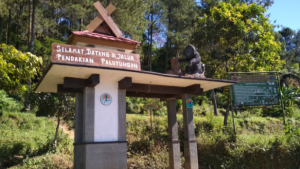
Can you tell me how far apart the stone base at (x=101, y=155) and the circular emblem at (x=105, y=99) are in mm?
1296

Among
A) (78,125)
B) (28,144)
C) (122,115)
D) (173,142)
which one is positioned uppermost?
(122,115)

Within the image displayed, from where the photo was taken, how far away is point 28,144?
13602 millimetres

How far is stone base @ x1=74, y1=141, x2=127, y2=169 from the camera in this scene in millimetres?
7516

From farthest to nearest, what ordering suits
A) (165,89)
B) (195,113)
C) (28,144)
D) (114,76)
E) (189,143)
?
1. (195,113)
2. (28,144)
3. (165,89)
4. (189,143)
5. (114,76)

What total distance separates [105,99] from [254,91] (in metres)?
7.85

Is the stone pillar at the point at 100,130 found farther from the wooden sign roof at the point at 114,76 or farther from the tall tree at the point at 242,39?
the tall tree at the point at 242,39

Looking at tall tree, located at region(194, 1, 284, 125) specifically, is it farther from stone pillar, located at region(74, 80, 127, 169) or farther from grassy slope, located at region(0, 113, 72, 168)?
grassy slope, located at region(0, 113, 72, 168)

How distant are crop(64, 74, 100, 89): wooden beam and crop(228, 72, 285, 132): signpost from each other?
23.6 feet

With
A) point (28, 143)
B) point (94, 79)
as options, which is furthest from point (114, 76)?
point (28, 143)

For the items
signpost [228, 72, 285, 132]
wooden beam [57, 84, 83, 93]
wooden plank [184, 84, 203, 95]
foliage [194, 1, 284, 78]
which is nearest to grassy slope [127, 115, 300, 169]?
signpost [228, 72, 285, 132]

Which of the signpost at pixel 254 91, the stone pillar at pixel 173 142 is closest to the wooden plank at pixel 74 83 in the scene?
the stone pillar at pixel 173 142

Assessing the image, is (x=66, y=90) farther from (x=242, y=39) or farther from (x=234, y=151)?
(x=242, y=39)

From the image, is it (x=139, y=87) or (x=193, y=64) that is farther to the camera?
(x=193, y=64)

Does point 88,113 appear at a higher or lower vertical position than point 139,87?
lower
